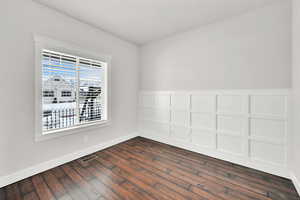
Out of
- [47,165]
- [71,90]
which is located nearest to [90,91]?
[71,90]

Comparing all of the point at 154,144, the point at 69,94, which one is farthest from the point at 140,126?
the point at 69,94

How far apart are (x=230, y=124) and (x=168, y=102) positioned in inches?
55.8

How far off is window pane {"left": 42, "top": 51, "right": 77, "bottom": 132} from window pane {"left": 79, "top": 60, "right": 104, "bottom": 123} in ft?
0.52

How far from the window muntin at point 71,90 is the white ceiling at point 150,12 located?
0.80 metres

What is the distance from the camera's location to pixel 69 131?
7.95ft

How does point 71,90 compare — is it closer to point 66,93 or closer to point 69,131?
point 66,93

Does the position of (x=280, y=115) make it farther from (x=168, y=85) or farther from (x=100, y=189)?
(x=100, y=189)

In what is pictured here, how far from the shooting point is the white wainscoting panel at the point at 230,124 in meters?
2.02

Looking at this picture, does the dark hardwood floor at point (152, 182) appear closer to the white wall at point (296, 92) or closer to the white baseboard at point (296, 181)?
the white baseboard at point (296, 181)

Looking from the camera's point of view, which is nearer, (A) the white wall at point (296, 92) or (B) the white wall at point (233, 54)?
(A) the white wall at point (296, 92)

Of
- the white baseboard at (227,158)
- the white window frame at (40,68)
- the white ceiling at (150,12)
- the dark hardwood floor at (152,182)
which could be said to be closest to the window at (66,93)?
the white window frame at (40,68)

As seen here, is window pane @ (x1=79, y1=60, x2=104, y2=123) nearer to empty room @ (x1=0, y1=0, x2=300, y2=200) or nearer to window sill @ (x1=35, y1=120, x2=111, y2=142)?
empty room @ (x1=0, y1=0, x2=300, y2=200)

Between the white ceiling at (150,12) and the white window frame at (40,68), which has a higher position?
the white ceiling at (150,12)

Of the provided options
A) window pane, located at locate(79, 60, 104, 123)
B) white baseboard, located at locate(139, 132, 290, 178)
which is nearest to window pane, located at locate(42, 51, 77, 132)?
window pane, located at locate(79, 60, 104, 123)
